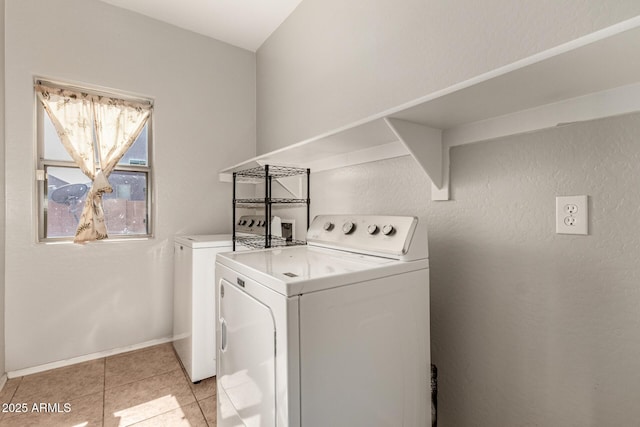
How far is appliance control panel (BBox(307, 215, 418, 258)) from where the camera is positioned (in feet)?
3.75

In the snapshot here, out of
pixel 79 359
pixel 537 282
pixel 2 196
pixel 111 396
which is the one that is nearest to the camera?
pixel 537 282

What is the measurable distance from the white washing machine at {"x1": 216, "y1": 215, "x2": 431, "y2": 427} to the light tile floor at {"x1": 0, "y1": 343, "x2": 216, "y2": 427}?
2.06 feet

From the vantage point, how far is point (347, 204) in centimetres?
190

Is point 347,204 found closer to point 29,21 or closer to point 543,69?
point 543,69

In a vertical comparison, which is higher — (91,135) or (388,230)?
(91,135)

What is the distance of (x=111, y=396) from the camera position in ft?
6.14

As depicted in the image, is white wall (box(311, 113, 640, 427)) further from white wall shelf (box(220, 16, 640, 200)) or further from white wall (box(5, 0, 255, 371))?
white wall (box(5, 0, 255, 371))

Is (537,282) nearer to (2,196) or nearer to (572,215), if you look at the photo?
(572,215)

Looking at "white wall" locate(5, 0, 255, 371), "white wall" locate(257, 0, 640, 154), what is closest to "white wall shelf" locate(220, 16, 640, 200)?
"white wall" locate(257, 0, 640, 154)

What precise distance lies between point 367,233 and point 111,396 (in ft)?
6.52

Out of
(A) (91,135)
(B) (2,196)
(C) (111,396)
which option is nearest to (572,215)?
(C) (111,396)

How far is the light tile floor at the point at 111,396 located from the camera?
166 centimetres

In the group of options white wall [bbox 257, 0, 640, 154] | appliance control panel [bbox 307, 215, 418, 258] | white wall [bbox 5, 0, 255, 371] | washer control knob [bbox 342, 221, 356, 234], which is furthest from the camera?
white wall [bbox 5, 0, 255, 371]

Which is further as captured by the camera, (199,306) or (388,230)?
(199,306)
